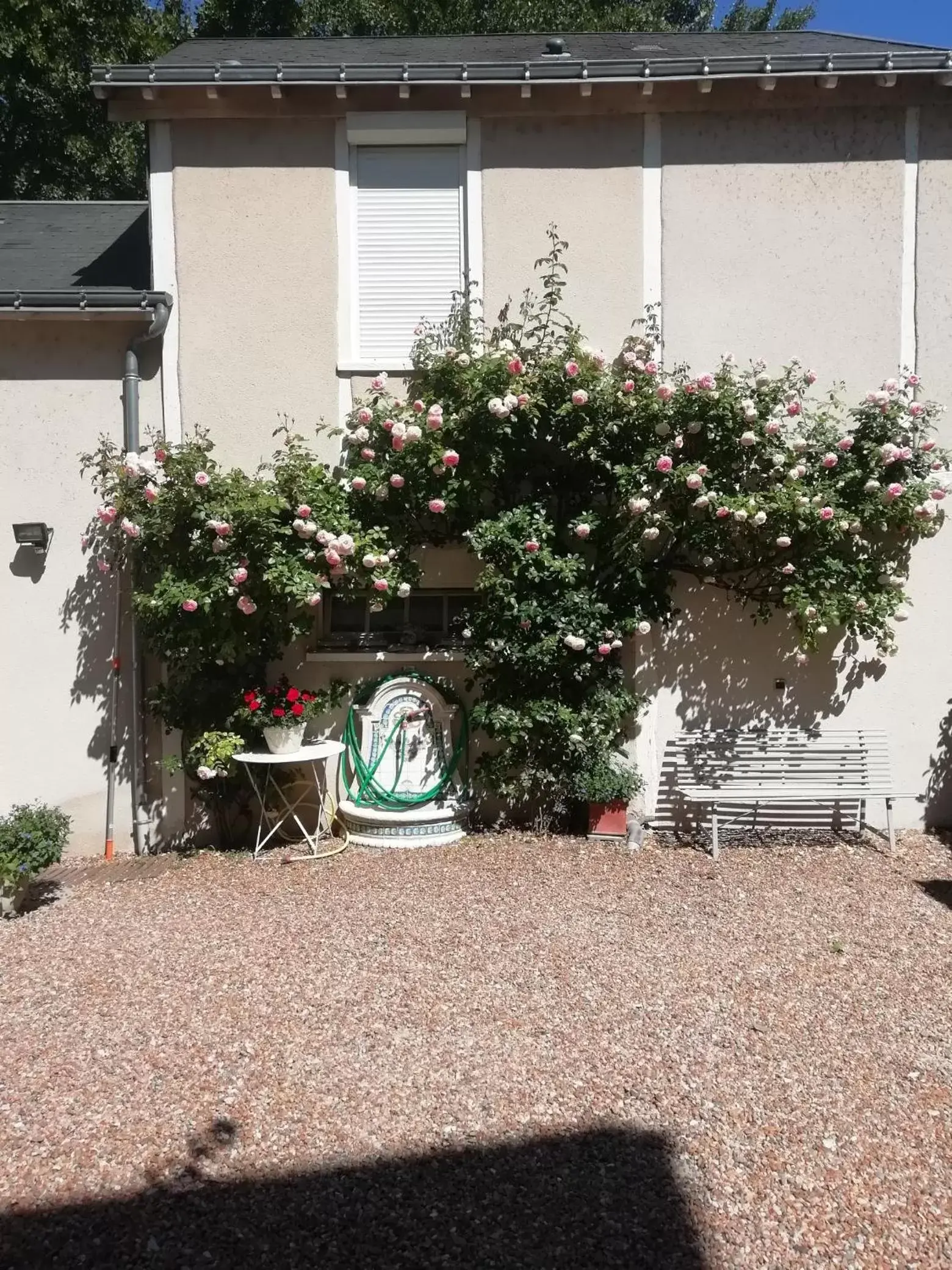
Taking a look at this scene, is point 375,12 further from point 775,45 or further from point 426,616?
point 426,616

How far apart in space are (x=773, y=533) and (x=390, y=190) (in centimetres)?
369

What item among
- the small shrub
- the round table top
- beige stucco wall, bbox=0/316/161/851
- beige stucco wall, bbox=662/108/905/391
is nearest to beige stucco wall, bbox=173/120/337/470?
beige stucco wall, bbox=0/316/161/851

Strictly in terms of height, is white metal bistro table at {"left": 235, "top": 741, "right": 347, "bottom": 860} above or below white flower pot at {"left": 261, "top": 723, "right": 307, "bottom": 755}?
below

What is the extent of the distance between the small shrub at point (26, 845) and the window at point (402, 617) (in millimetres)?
2281

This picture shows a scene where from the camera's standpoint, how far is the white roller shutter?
21.7 ft

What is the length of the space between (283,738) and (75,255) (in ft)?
14.9

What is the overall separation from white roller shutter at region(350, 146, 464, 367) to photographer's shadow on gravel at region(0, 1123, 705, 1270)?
17.5 ft

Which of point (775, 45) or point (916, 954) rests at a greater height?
point (775, 45)

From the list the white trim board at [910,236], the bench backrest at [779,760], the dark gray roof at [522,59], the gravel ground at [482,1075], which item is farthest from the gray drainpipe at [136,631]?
the white trim board at [910,236]

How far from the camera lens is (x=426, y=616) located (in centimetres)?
682

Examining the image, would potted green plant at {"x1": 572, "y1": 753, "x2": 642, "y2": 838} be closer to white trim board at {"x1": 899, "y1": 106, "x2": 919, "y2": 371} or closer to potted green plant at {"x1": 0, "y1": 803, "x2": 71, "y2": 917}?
potted green plant at {"x1": 0, "y1": 803, "x2": 71, "y2": 917}

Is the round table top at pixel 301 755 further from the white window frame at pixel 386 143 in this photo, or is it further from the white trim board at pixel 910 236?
the white trim board at pixel 910 236

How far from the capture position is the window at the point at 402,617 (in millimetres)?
6754

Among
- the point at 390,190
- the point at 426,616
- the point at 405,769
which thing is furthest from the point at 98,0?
the point at 405,769
